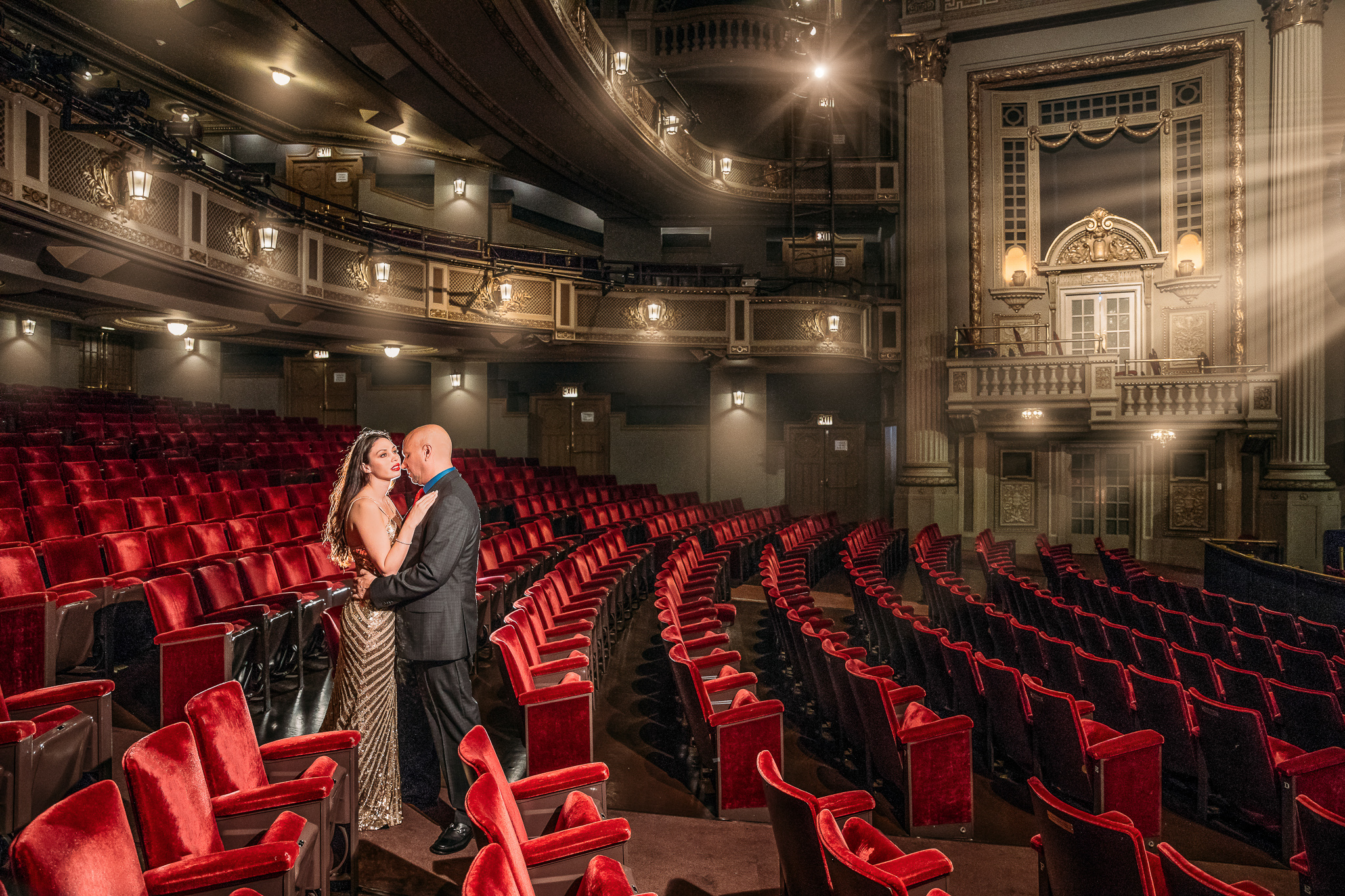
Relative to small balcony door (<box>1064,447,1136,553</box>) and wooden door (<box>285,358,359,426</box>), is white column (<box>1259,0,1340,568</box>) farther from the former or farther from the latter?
wooden door (<box>285,358,359,426</box>)

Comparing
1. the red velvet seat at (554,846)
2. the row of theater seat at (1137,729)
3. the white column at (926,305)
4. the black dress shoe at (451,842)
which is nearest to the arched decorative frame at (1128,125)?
the white column at (926,305)

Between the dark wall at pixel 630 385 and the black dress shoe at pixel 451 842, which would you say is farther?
the dark wall at pixel 630 385

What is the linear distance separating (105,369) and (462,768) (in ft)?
34.6

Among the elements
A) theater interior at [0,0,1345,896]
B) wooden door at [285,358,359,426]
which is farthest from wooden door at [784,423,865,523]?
wooden door at [285,358,359,426]

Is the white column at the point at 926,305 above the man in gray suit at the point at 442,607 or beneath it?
above

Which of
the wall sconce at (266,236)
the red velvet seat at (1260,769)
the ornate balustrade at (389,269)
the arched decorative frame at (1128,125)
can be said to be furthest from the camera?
the arched decorative frame at (1128,125)

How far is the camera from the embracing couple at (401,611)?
2.10 meters

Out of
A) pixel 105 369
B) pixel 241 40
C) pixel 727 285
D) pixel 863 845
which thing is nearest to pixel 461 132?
pixel 241 40

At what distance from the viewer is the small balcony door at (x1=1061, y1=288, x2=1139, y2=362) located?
9445mm

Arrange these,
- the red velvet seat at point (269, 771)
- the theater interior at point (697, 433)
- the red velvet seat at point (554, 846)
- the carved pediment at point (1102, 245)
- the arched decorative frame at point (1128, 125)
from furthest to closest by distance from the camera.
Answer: the carved pediment at point (1102, 245)
the arched decorative frame at point (1128, 125)
the theater interior at point (697, 433)
the red velvet seat at point (269, 771)
the red velvet seat at point (554, 846)

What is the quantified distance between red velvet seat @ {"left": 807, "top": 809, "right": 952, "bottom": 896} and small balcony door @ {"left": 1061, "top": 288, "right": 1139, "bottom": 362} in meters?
9.06

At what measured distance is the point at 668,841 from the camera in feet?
7.58

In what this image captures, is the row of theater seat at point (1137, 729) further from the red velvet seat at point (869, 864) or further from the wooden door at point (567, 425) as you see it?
the wooden door at point (567, 425)

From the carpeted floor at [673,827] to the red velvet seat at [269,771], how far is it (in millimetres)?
288
